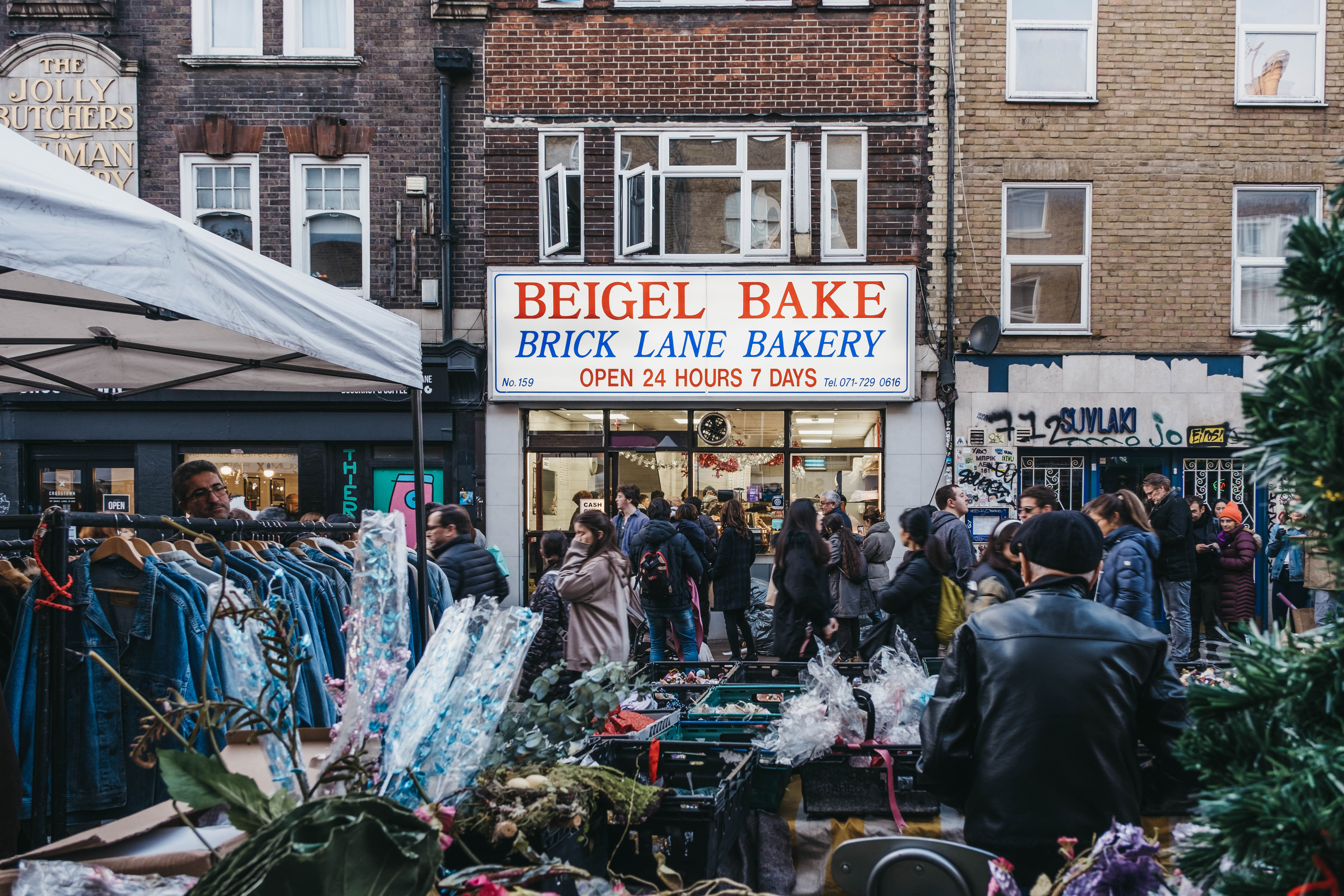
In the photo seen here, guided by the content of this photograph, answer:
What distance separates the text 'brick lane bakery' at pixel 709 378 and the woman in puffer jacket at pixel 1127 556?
5.52 m

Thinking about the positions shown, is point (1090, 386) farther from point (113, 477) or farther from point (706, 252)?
point (113, 477)

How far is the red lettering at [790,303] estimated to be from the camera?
11.5 metres

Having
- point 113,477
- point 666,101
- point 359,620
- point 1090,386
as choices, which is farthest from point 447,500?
point 359,620

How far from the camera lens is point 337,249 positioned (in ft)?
39.2

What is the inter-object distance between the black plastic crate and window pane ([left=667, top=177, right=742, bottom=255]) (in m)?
9.42

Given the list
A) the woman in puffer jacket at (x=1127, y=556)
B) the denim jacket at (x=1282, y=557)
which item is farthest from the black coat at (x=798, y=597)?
the denim jacket at (x=1282, y=557)

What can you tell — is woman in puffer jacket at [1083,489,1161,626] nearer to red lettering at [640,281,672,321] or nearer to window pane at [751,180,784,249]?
red lettering at [640,281,672,321]

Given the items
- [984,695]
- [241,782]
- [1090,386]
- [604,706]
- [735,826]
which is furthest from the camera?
[1090,386]

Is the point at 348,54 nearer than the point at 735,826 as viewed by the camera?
No

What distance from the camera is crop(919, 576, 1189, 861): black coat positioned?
255cm

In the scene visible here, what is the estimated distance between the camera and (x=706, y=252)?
11.8 metres

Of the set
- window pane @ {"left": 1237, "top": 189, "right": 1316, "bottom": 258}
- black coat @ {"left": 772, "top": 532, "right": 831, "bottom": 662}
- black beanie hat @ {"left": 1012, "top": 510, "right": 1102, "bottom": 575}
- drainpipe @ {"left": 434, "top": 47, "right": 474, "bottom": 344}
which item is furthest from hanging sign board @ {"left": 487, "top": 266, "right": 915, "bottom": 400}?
black beanie hat @ {"left": 1012, "top": 510, "right": 1102, "bottom": 575}

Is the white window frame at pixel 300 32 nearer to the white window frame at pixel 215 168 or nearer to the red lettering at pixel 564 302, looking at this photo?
the white window frame at pixel 215 168

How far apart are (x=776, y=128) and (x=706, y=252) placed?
1.74 meters
